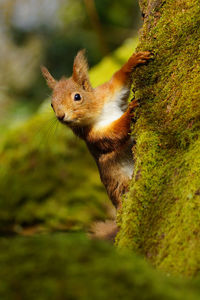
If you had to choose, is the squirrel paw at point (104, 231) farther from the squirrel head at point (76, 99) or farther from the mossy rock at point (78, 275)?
the mossy rock at point (78, 275)

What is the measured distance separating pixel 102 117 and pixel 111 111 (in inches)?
4.3

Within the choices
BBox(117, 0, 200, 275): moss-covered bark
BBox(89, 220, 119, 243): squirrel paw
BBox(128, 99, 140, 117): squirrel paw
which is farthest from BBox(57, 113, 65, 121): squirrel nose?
BBox(89, 220, 119, 243): squirrel paw

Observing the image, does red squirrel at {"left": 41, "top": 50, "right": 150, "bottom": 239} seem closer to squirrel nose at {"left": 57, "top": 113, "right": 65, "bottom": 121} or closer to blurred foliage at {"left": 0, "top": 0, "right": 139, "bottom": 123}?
squirrel nose at {"left": 57, "top": 113, "right": 65, "bottom": 121}

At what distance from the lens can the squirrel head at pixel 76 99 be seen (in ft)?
12.5

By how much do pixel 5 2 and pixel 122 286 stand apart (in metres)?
10.2

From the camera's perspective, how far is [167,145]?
101 inches

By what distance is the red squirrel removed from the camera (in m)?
3.65

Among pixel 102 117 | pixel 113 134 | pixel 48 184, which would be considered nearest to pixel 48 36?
pixel 48 184

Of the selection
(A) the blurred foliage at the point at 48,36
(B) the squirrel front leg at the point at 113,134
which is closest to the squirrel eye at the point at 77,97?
(B) the squirrel front leg at the point at 113,134

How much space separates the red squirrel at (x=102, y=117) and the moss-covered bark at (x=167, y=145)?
→ 0.69 metres

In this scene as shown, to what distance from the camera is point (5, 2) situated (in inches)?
406

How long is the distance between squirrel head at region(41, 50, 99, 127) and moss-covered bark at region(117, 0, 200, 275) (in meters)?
0.97

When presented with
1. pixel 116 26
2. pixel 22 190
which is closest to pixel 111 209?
pixel 22 190

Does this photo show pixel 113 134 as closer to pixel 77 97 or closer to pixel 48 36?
pixel 77 97
